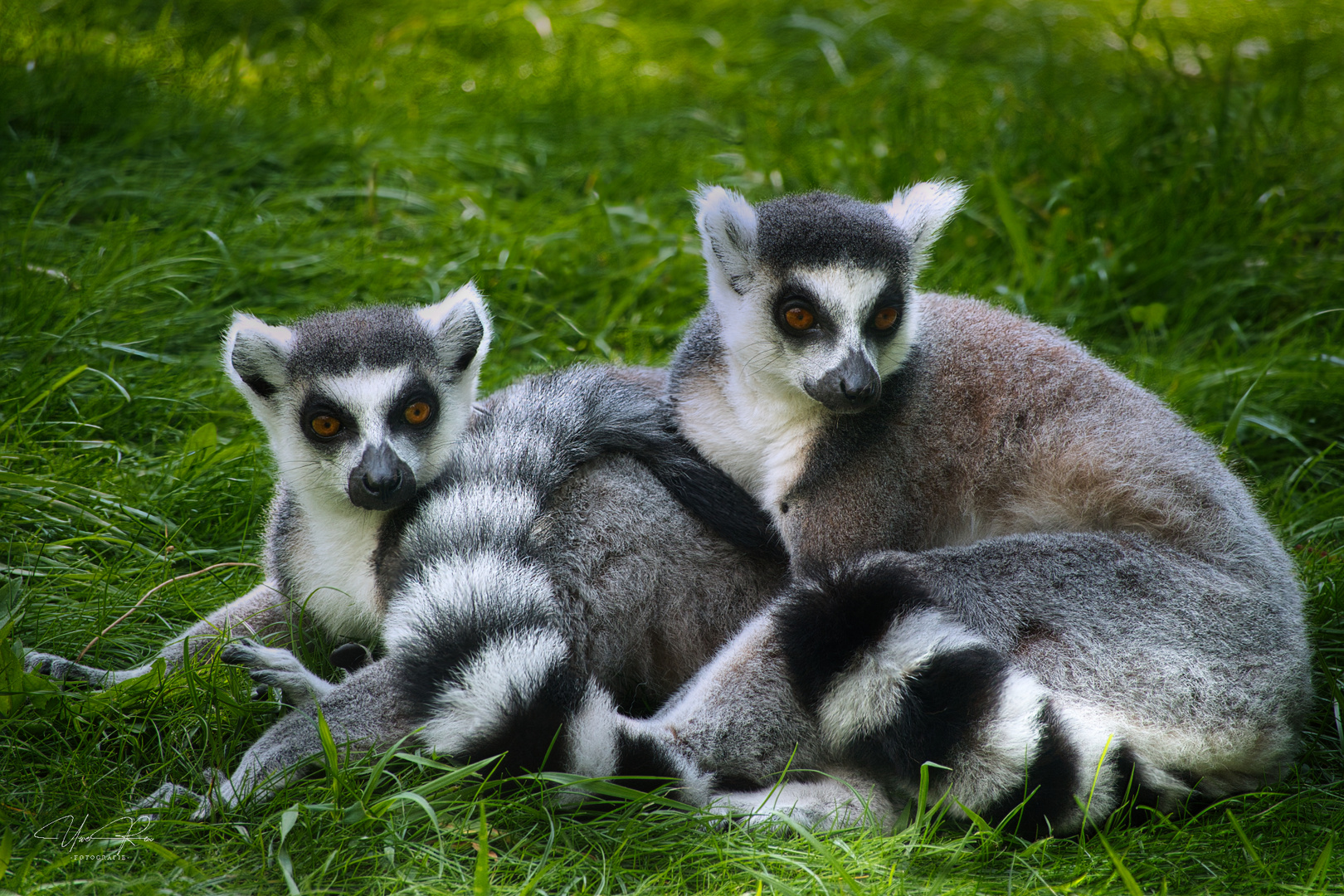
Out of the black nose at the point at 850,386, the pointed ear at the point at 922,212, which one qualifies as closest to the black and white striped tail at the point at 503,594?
the black nose at the point at 850,386

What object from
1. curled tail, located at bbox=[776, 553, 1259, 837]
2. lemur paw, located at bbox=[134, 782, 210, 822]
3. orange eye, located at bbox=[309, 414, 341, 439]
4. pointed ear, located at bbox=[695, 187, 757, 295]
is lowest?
lemur paw, located at bbox=[134, 782, 210, 822]

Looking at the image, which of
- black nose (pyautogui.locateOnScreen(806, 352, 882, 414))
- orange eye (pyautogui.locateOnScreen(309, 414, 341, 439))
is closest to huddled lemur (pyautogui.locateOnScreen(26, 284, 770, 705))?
orange eye (pyautogui.locateOnScreen(309, 414, 341, 439))

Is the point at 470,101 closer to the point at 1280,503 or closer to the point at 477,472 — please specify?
the point at 477,472

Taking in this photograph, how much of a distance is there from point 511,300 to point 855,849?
321 centimetres

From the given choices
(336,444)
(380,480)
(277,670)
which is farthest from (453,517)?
(277,670)

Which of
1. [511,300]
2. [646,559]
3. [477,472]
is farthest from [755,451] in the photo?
[511,300]

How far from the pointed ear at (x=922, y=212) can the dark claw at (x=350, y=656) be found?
205 cm

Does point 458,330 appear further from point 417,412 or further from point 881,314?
point 881,314

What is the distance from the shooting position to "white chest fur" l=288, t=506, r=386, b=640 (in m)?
3.02

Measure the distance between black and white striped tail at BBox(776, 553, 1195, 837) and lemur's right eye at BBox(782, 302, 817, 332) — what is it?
0.91 m

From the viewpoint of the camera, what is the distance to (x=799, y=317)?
3.19m

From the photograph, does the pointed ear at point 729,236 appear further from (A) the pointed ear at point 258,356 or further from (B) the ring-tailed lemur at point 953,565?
(A) the pointed ear at point 258,356

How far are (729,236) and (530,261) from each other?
75.6 inches
